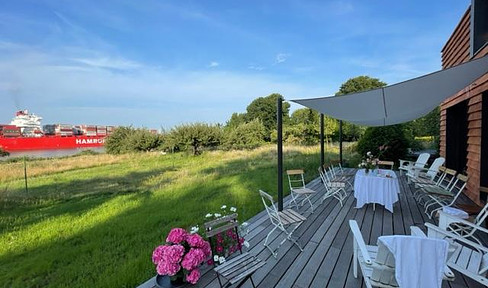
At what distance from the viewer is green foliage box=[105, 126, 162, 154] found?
77.6 feet

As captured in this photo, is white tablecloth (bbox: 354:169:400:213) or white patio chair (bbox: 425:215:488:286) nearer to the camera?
white patio chair (bbox: 425:215:488:286)

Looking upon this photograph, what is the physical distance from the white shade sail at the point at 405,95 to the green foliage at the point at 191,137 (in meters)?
17.1

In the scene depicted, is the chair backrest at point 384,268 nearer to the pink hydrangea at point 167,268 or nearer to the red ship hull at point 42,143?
the pink hydrangea at point 167,268

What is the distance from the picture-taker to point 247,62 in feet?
47.4

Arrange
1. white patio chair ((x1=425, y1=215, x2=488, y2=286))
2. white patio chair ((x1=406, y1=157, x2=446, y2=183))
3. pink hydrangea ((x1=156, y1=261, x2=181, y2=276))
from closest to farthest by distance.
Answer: white patio chair ((x1=425, y1=215, x2=488, y2=286))
pink hydrangea ((x1=156, y1=261, x2=181, y2=276))
white patio chair ((x1=406, y1=157, x2=446, y2=183))

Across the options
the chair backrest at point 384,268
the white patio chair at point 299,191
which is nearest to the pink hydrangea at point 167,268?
the chair backrest at point 384,268

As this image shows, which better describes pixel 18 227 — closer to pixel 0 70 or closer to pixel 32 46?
pixel 32 46

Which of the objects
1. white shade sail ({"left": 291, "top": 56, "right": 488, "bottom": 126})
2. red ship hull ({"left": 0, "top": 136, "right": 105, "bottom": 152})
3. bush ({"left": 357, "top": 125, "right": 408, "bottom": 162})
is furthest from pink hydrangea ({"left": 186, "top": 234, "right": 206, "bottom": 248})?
red ship hull ({"left": 0, "top": 136, "right": 105, "bottom": 152})

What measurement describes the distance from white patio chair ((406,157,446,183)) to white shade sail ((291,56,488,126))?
2150mm

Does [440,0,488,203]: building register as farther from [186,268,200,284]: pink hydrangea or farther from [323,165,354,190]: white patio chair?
[186,268,200,284]: pink hydrangea

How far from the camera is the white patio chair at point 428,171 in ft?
17.6

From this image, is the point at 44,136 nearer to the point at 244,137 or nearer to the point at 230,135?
the point at 230,135

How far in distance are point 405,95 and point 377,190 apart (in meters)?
1.77

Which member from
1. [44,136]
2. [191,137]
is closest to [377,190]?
[191,137]
